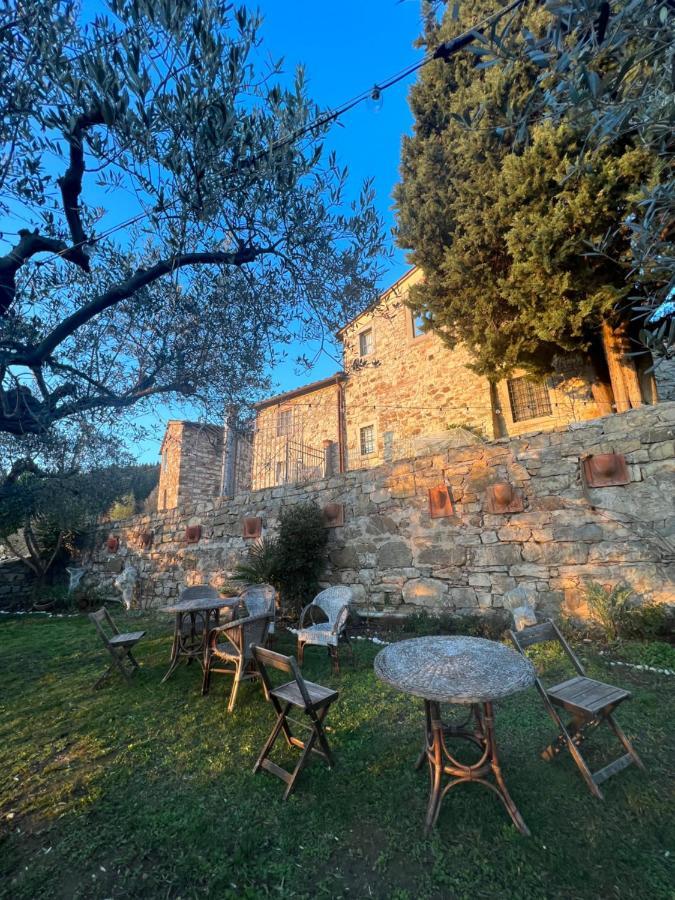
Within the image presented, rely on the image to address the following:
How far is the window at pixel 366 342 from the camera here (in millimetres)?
13266

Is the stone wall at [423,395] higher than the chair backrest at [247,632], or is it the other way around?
the stone wall at [423,395]

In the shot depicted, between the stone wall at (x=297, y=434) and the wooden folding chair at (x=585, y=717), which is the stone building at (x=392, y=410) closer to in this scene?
the stone wall at (x=297, y=434)

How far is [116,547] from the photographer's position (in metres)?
10.1

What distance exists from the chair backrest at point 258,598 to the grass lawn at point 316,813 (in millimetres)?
1839

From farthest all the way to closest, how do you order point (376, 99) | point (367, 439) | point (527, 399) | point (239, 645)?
point (367, 439) < point (527, 399) < point (239, 645) < point (376, 99)

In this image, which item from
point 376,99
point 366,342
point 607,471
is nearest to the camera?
point 376,99

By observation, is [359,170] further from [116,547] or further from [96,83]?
[116,547]

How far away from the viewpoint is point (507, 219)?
660cm

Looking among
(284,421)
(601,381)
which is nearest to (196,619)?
(601,381)

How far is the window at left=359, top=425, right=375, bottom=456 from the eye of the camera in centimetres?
1233

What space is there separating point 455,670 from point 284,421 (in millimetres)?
13220

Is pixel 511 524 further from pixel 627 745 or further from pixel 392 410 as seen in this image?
pixel 392 410

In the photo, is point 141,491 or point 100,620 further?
point 141,491

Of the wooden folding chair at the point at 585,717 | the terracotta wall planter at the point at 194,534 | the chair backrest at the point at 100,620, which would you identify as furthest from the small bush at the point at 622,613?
the terracotta wall planter at the point at 194,534
